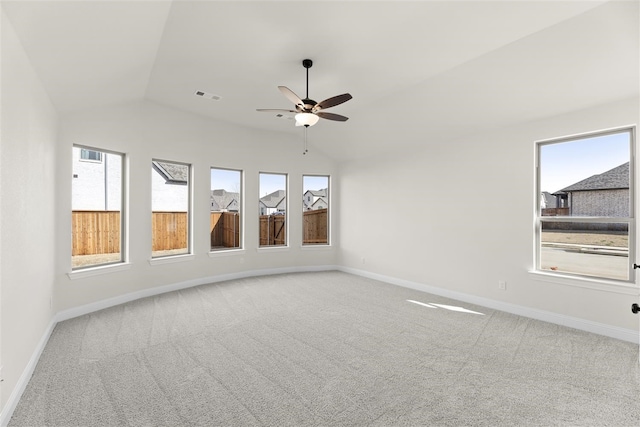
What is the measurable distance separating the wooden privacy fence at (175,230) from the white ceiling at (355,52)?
62.7 inches

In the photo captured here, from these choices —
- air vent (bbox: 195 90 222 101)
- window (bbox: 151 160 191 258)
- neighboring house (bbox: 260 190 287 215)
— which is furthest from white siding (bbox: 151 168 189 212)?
neighboring house (bbox: 260 190 287 215)

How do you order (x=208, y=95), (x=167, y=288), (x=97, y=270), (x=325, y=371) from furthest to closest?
(x=167, y=288) < (x=208, y=95) < (x=97, y=270) < (x=325, y=371)

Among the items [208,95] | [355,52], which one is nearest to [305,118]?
[355,52]

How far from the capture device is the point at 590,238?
3.70m

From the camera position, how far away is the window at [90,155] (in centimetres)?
414

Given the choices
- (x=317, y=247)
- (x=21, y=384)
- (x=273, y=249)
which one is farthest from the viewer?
(x=317, y=247)

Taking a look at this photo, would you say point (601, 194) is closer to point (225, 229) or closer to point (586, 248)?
point (586, 248)

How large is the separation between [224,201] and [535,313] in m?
5.43

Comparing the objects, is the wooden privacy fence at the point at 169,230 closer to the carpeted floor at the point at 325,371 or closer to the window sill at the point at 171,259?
the window sill at the point at 171,259

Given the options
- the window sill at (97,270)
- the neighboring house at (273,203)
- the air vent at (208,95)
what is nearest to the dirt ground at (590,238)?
the neighboring house at (273,203)

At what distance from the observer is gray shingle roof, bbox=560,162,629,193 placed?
3428 mm

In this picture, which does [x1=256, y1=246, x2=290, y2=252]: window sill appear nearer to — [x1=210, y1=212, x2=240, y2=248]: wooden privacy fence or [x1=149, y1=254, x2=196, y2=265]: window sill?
[x1=210, y1=212, x2=240, y2=248]: wooden privacy fence

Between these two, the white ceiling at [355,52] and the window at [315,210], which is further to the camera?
Result: the window at [315,210]

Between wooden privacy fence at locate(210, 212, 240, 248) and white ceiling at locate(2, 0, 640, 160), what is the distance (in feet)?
7.68
